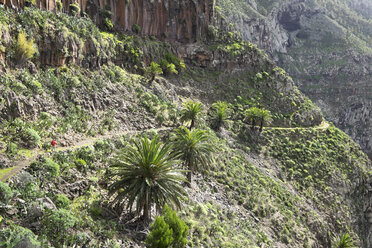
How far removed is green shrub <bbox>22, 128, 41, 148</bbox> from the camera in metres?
17.0

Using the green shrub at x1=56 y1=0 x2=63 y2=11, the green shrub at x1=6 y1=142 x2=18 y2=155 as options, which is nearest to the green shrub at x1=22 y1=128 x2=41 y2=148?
the green shrub at x1=6 y1=142 x2=18 y2=155

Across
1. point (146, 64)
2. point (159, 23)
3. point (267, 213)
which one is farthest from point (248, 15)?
point (267, 213)

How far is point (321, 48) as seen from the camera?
13925 centimetres

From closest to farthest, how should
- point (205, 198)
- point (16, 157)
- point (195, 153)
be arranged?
point (16, 157)
point (195, 153)
point (205, 198)

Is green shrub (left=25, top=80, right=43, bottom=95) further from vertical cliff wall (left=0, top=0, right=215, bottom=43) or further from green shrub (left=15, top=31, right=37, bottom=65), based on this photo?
vertical cliff wall (left=0, top=0, right=215, bottom=43)

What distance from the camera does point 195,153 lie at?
24.8 m

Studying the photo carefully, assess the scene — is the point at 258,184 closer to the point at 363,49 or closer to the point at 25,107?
the point at 25,107

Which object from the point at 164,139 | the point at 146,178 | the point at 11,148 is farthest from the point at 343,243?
the point at 11,148

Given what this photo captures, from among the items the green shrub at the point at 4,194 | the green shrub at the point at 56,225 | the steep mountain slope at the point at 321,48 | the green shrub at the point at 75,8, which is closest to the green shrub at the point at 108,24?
the green shrub at the point at 75,8

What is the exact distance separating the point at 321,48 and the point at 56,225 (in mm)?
162448

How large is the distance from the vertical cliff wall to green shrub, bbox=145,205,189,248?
40043mm

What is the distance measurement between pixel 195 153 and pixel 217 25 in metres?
55.3

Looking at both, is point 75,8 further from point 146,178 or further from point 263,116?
point 263,116

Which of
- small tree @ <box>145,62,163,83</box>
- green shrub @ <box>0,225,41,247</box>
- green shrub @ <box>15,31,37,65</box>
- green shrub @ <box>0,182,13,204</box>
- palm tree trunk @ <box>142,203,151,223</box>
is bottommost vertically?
palm tree trunk @ <box>142,203,151,223</box>
